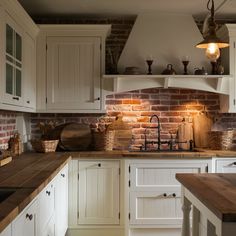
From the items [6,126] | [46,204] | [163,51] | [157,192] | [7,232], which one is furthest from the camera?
[163,51]

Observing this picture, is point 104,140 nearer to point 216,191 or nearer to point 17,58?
point 17,58

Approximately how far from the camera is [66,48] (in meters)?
4.10

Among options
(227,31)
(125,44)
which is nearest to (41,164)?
(125,44)

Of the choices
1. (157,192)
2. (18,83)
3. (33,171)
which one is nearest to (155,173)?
(157,192)

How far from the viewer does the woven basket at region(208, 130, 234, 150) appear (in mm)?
4039

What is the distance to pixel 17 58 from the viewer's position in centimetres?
325

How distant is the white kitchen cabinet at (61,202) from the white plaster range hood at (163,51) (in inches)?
46.8

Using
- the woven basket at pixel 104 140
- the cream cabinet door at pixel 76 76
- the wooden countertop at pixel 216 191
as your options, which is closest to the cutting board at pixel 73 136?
the woven basket at pixel 104 140

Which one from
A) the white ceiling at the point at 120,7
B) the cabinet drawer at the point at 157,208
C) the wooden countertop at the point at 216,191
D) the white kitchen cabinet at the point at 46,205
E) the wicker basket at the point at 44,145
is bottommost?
the cabinet drawer at the point at 157,208

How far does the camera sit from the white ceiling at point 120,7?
3.86 metres

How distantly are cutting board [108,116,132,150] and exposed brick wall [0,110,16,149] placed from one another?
107 cm

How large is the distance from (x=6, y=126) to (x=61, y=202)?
3.12 ft

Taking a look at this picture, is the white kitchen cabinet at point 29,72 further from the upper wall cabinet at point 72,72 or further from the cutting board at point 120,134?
the cutting board at point 120,134

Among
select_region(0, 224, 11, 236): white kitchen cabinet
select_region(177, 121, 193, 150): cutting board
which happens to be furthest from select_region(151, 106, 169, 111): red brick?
select_region(0, 224, 11, 236): white kitchen cabinet
